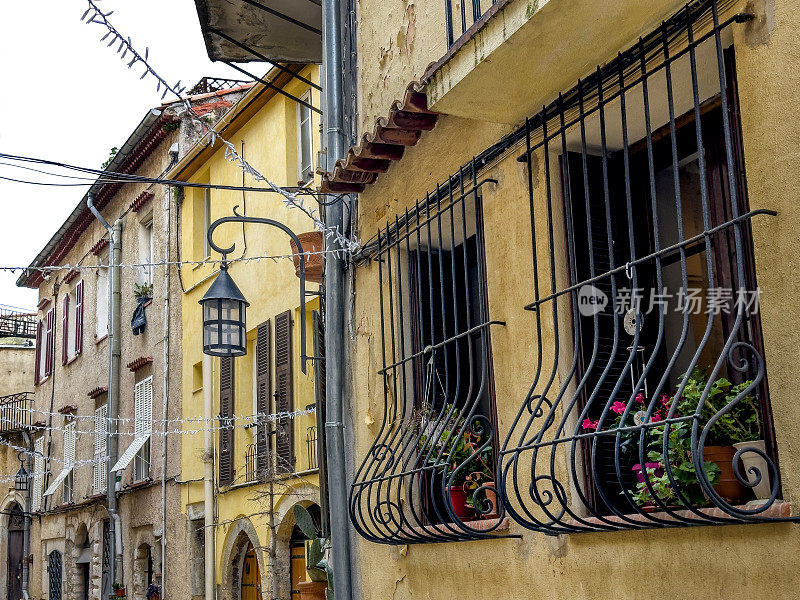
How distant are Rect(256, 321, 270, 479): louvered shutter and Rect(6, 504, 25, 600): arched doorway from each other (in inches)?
611

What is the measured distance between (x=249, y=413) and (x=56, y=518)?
426 inches

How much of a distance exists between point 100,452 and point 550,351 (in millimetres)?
16521

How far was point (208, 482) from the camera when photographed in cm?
1448

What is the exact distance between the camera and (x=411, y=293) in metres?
6.80

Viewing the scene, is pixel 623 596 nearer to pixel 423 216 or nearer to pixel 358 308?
pixel 423 216

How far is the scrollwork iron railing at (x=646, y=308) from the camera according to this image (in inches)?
156

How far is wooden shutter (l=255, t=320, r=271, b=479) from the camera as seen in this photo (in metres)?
13.0

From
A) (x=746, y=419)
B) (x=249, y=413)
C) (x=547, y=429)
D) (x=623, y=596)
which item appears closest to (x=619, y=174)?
(x=547, y=429)

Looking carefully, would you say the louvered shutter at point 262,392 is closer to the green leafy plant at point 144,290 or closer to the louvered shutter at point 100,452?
the green leafy plant at point 144,290

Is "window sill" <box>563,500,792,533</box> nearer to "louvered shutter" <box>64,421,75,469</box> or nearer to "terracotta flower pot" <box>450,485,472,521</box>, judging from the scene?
"terracotta flower pot" <box>450,485,472,521</box>

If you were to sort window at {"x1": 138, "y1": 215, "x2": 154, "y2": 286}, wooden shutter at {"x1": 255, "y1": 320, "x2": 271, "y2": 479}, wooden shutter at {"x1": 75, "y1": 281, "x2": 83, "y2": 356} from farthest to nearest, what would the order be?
wooden shutter at {"x1": 75, "y1": 281, "x2": 83, "y2": 356} → window at {"x1": 138, "y1": 215, "x2": 154, "y2": 286} → wooden shutter at {"x1": 255, "y1": 320, "x2": 271, "y2": 479}

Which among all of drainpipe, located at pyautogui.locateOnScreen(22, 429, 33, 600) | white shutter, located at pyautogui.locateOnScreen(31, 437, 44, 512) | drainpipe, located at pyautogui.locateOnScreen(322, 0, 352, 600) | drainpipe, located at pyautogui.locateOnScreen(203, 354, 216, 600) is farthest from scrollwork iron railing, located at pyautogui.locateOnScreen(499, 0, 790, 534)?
drainpipe, located at pyautogui.locateOnScreen(22, 429, 33, 600)

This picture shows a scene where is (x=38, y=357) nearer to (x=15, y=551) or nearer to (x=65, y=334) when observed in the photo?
(x=65, y=334)

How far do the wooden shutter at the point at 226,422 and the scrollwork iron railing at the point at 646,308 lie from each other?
363 inches
